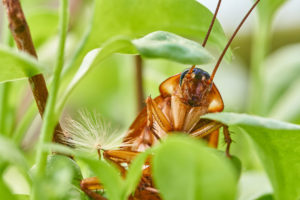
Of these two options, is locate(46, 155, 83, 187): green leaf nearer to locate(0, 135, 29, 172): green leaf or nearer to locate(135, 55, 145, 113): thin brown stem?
locate(0, 135, 29, 172): green leaf

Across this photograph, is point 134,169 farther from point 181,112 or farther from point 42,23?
point 42,23

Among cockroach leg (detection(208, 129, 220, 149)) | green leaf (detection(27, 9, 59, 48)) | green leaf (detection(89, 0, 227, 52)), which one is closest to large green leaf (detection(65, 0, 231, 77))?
green leaf (detection(89, 0, 227, 52))

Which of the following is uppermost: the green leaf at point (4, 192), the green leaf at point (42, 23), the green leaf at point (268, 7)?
the green leaf at point (268, 7)

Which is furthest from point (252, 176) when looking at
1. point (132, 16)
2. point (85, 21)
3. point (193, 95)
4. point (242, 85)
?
point (242, 85)

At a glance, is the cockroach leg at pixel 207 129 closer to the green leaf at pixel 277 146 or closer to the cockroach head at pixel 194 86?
the cockroach head at pixel 194 86

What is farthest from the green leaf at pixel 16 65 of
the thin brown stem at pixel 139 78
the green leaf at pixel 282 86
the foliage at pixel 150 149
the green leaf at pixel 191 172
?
the green leaf at pixel 282 86

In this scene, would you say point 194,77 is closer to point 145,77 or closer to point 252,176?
point 252,176
